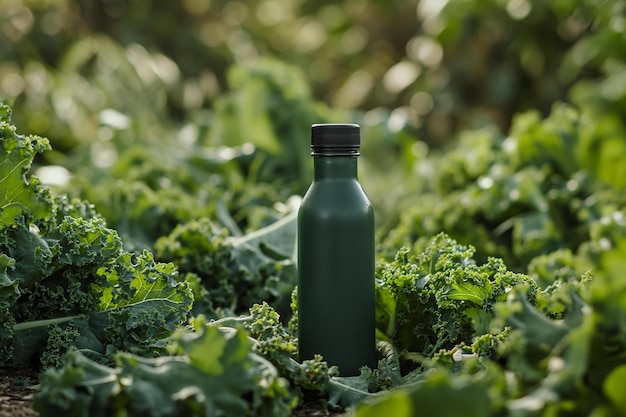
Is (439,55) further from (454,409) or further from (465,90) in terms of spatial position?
(454,409)

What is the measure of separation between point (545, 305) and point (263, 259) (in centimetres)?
116

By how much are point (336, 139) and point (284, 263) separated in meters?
0.88

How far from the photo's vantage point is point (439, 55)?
9359mm

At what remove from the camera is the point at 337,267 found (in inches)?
77.6

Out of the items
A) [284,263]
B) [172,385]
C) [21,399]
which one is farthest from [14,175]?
[284,263]

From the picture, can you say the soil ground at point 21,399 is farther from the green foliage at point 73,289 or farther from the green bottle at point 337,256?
the green bottle at point 337,256

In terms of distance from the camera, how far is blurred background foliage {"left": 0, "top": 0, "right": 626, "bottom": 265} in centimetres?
349

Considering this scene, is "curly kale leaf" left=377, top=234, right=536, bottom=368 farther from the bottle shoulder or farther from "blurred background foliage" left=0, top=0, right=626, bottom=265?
"blurred background foliage" left=0, top=0, right=626, bottom=265

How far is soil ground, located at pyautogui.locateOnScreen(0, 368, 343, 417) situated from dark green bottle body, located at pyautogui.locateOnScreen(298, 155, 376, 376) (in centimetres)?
16

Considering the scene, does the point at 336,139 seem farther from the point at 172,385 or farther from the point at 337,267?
the point at 172,385

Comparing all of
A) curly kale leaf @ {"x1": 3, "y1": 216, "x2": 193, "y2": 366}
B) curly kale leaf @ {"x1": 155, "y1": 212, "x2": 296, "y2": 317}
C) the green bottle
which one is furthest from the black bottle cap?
curly kale leaf @ {"x1": 155, "y1": 212, "x2": 296, "y2": 317}

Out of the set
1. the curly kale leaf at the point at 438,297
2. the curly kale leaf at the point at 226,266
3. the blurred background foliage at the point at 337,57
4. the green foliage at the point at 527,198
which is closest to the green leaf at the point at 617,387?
the curly kale leaf at the point at 438,297

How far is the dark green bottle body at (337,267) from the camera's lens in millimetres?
1967

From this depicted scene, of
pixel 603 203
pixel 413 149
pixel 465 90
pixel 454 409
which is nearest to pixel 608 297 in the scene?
pixel 454 409
